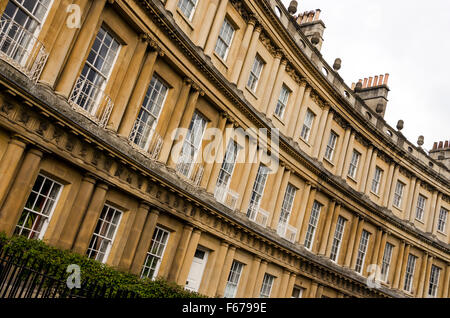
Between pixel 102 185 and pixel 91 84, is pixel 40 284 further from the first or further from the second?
pixel 91 84

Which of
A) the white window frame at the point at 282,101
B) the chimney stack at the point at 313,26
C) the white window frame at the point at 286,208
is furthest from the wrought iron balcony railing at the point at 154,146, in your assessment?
the chimney stack at the point at 313,26

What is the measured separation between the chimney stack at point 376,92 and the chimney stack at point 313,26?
548 centimetres

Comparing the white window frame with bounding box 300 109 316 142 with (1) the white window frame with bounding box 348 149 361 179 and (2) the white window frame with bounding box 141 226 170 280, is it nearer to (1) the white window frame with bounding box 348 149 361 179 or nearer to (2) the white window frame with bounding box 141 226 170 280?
(1) the white window frame with bounding box 348 149 361 179

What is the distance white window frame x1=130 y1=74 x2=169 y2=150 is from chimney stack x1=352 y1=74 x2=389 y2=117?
1676 centimetres

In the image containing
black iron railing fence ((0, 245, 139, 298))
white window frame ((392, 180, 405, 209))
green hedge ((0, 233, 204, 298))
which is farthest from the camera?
white window frame ((392, 180, 405, 209))

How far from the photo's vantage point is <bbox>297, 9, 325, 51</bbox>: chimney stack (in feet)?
75.2

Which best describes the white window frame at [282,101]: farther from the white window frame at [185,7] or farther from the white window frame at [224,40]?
the white window frame at [185,7]

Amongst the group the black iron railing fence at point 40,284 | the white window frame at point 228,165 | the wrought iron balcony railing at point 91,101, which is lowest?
the black iron railing fence at point 40,284

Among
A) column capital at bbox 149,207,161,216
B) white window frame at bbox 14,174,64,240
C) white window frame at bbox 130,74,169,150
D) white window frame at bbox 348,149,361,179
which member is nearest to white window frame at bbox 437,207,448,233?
white window frame at bbox 348,149,361,179

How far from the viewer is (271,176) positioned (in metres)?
19.6

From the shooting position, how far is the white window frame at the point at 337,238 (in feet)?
77.3

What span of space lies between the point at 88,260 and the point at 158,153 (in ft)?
15.5

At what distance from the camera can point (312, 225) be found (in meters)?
22.2

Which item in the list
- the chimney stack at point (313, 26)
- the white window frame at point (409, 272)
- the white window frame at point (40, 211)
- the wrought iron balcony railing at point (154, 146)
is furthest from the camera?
the white window frame at point (409, 272)
